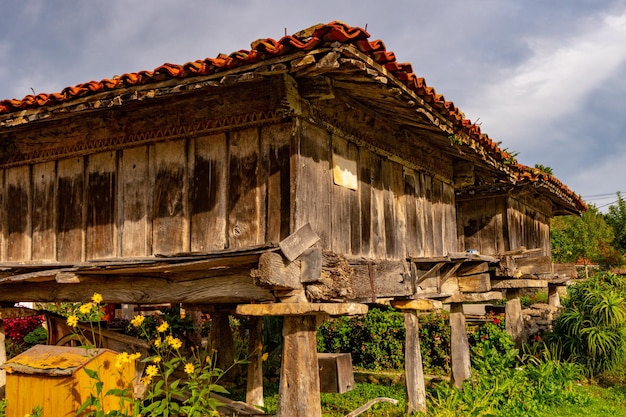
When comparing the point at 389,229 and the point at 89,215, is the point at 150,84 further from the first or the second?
the point at 389,229

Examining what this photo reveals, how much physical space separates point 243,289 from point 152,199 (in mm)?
1421

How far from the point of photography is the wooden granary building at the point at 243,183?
433 centimetres

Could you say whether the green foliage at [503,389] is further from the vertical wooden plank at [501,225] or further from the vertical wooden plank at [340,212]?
the vertical wooden plank at [340,212]

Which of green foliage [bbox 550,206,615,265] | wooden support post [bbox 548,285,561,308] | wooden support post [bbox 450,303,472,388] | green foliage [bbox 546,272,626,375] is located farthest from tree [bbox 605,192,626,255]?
wooden support post [bbox 450,303,472,388]

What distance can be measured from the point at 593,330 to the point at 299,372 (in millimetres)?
8673

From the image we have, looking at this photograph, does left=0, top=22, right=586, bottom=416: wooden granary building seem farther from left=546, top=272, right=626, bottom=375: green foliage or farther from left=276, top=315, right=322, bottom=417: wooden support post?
left=546, top=272, right=626, bottom=375: green foliage

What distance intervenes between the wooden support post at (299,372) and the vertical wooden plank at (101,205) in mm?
2145

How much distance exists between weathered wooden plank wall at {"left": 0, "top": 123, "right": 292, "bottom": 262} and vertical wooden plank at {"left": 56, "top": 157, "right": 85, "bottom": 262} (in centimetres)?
1

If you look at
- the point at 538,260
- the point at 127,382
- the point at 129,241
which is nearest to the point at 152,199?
the point at 129,241

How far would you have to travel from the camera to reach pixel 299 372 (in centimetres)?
434

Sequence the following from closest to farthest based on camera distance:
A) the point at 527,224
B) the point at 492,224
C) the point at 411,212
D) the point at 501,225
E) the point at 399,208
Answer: the point at 399,208
the point at 411,212
the point at 501,225
the point at 492,224
the point at 527,224

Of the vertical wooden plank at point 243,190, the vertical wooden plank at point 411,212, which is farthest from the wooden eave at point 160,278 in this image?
the vertical wooden plank at point 411,212

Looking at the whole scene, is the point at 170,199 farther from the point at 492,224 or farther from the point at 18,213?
the point at 492,224

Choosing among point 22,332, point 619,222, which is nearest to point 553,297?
point 22,332
